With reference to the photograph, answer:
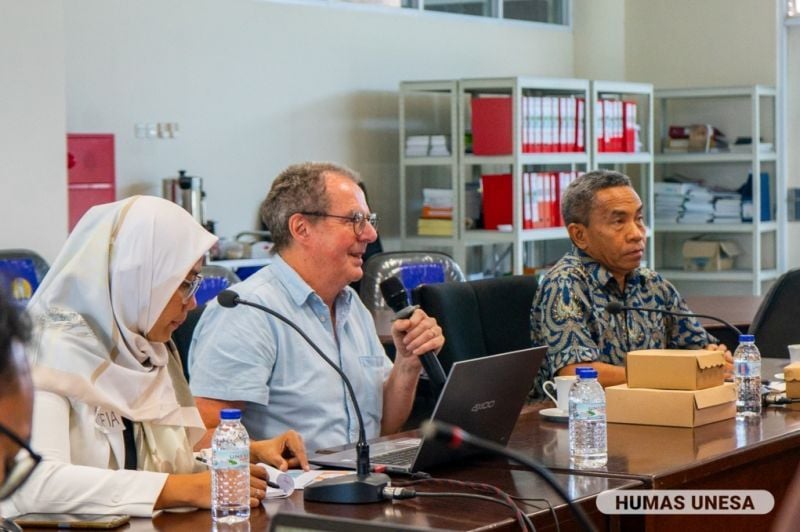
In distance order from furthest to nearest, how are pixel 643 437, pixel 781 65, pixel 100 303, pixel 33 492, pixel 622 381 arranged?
pixel 781 65 → pixel 622 381 → pixel 643 437 → pixel 100 303 → pixel 33 492

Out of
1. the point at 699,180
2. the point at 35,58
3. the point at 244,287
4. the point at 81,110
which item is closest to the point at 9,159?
the point at 35,58

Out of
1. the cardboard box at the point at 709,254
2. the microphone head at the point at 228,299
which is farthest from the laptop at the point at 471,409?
the cardboard box at the point at 709,254

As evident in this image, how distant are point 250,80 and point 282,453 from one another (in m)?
4.56

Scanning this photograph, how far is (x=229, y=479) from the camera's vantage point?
2.01 m

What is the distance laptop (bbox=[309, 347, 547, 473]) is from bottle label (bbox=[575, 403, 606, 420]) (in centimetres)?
11

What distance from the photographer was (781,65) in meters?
8.11

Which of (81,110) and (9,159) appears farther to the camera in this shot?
(81,110)

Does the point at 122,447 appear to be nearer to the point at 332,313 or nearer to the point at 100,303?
the point at 100,303

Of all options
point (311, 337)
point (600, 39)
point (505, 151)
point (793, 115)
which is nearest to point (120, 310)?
point (311, 337)

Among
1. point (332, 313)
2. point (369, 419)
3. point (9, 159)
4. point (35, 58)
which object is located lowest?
point (369, 419)

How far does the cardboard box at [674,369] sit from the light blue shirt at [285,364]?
23.1 inches

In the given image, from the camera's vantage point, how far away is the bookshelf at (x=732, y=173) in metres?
7.89

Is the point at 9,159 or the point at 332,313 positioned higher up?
the point at 9,159

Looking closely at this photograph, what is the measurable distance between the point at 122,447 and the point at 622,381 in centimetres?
149
